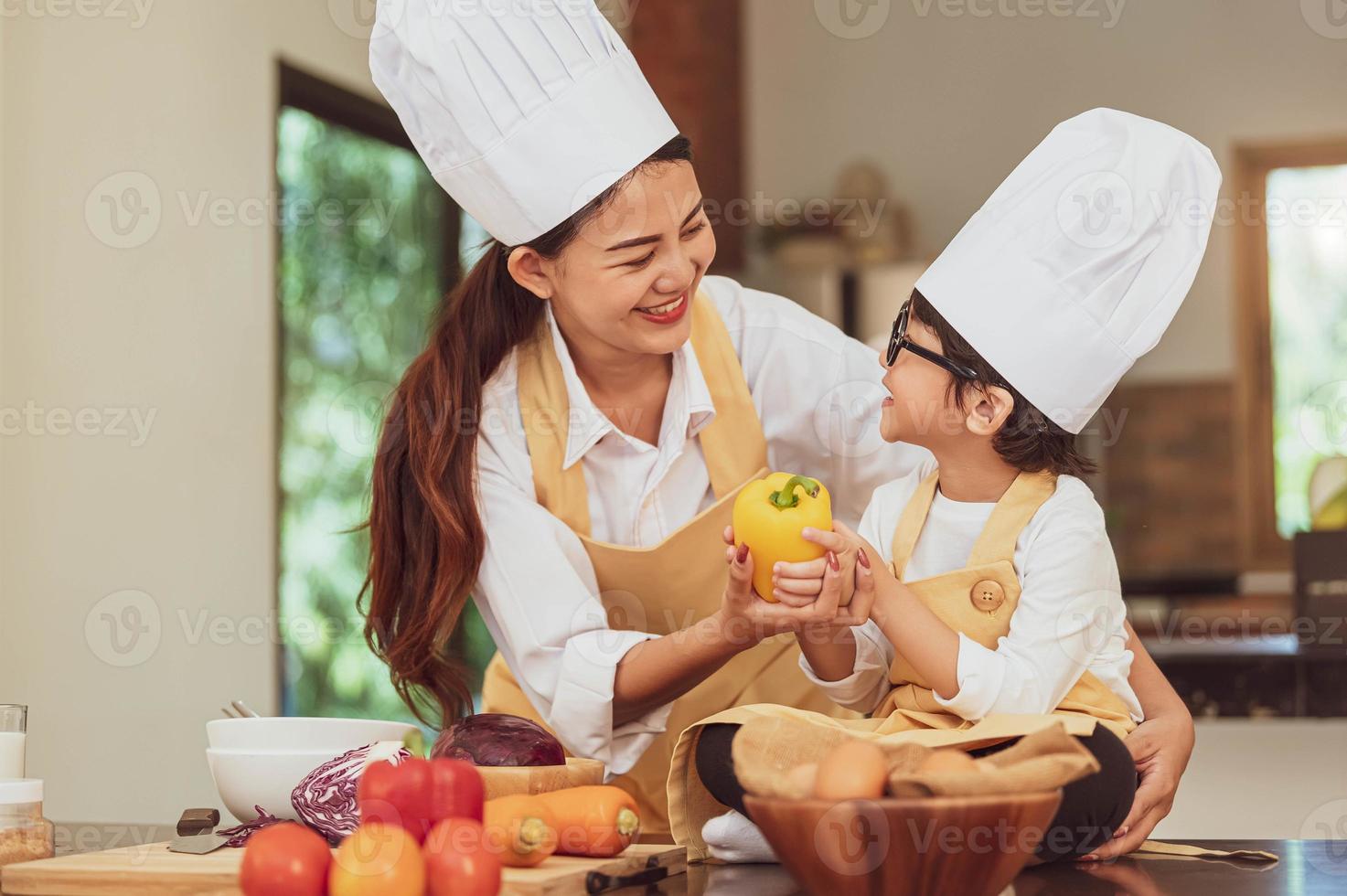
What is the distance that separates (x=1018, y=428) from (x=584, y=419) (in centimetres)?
55

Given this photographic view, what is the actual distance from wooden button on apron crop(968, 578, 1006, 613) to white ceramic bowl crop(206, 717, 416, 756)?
0.56 meters

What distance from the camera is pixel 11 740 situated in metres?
1.34

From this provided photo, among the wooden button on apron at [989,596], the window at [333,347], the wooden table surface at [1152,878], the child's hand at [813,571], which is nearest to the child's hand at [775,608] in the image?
the child's hand at [813,571]

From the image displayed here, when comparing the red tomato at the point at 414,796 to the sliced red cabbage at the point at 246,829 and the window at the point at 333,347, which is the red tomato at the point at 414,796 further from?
the window at the point at 333,347

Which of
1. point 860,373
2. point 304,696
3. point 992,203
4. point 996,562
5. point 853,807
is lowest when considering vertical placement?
point 304,696

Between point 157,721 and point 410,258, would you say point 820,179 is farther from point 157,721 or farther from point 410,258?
point 157,721

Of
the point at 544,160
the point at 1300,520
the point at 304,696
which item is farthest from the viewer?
the point at 1300,520

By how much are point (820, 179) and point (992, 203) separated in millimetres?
5007

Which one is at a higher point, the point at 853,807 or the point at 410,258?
the point at 410,258

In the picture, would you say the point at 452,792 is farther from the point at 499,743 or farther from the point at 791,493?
the point at 791,493

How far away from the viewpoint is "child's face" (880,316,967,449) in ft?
4.75

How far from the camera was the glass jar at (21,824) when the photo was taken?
1255 mm

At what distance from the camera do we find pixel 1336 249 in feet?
18.8

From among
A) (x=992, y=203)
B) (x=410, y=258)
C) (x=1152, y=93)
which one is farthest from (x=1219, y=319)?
(x=992, y=203)
